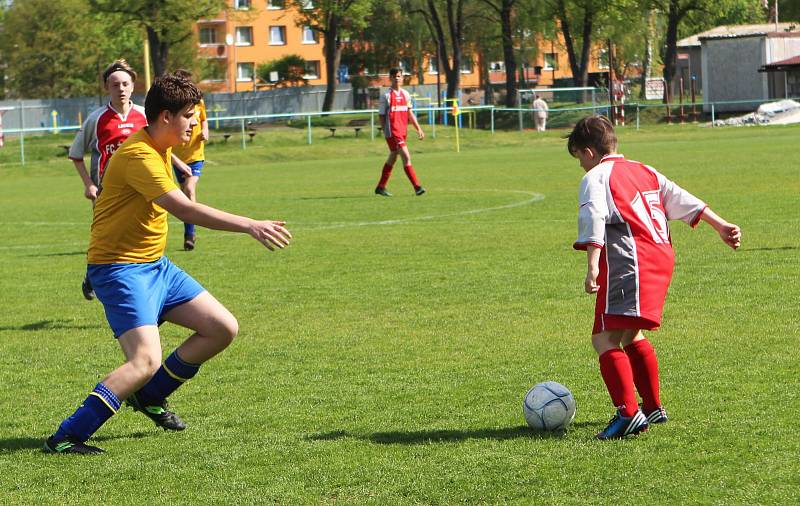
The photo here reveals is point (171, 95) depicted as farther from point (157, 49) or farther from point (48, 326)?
point (157, 49)

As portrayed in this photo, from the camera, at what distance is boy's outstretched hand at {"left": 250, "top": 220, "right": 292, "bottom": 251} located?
521 cm

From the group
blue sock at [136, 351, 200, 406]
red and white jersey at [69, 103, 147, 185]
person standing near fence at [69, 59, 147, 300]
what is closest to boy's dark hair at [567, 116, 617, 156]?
blue sock at [136, 351, 200, 406]

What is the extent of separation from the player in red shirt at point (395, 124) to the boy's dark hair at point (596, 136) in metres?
15.1

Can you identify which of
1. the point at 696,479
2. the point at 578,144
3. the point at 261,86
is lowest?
the point at 696,479

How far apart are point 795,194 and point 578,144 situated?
1349cm

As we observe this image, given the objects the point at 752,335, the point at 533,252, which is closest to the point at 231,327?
the point at 752,335

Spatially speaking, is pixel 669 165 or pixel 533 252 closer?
pixel 533 252

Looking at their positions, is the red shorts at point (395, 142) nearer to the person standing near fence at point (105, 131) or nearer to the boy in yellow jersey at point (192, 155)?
the boy in yellow jersey at point (192, 155)

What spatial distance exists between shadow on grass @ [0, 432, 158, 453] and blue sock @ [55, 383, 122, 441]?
273 mm

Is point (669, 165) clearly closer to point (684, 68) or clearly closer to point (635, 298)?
point (635, 298)

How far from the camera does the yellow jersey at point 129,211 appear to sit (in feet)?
18.7

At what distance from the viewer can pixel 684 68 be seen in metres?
103

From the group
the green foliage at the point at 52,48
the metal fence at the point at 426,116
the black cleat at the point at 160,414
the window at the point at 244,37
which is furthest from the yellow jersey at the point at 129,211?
the window at the point at 244,37

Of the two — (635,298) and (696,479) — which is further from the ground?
(635,298)
